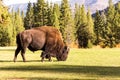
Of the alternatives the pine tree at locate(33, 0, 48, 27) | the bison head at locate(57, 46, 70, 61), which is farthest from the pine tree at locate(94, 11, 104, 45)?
the bison head at locate(57, 46, 70, 61)

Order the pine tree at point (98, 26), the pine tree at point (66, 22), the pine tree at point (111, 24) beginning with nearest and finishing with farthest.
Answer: the pine tree at point (111, 24) < the pine tree at point (66, 22) < the pine tree at point (98, 26)

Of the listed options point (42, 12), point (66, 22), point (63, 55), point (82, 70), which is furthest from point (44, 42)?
point (42, 12)

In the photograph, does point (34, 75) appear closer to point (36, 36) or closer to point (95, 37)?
point (36, 36)

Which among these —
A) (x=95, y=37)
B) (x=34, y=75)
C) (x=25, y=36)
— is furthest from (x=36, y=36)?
(x=95, y=37)

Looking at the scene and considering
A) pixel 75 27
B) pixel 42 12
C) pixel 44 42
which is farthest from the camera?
pixel 75 27

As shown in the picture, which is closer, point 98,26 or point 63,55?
point 63,55

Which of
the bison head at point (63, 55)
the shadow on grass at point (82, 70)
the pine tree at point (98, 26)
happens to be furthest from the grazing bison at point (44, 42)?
the pine tree at point (98, 26)

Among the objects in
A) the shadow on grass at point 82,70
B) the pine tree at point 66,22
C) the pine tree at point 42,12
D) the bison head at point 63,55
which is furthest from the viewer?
the pine tree at point 42,12

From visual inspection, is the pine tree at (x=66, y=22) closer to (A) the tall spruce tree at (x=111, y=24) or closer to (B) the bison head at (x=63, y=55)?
(A) the tall spruce tree at (x=111, y=24)

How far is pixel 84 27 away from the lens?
130625 millimetres

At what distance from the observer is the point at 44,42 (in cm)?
3080

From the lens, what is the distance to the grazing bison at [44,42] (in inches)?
1183

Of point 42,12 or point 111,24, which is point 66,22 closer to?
point 42,12

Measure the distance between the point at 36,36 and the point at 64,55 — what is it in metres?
2.74
